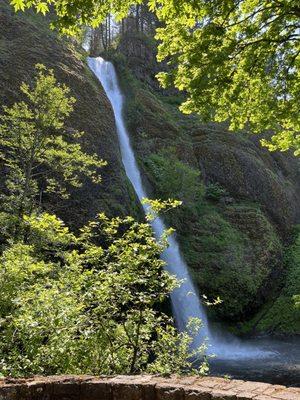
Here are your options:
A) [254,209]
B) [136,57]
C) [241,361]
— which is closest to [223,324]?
[241,361]

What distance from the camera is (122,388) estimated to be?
3.79 m

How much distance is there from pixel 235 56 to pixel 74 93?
1286cm

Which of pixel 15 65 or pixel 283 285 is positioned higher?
pixel 15 65

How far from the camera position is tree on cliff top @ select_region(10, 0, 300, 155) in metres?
6.98

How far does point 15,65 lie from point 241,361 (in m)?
14.8

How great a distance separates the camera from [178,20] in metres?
7.27

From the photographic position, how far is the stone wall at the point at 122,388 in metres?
3.54

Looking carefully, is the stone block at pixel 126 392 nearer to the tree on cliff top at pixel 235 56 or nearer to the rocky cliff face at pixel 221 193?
→ the tree on cliff top at pixel 235 56

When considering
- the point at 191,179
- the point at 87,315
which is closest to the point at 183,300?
the point at 191,179

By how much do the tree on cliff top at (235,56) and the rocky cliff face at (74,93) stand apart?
7.70m

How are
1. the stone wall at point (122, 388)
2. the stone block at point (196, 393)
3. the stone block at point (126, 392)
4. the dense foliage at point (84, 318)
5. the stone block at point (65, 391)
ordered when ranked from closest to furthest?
1. the stone block at point (196, 393)
2. the stone wall at point (122, 388)
3. the stone block at point (126, 392)
4. the stone block at point (65, 391)
5. the dense foliage at point (84, 318)

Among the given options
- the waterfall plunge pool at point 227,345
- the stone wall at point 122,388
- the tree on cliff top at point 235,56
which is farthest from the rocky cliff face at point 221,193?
the stone wall at point 122,388

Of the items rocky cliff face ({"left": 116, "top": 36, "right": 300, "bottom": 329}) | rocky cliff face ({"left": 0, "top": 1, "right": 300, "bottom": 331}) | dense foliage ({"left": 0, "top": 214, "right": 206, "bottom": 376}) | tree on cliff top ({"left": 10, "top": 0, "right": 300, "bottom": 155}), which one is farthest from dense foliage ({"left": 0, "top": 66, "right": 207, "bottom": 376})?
rocky cliff face ({"left": 116, "top": 36, "right": 300, "bottom": 329})

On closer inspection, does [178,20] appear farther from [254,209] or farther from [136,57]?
[136,57]
